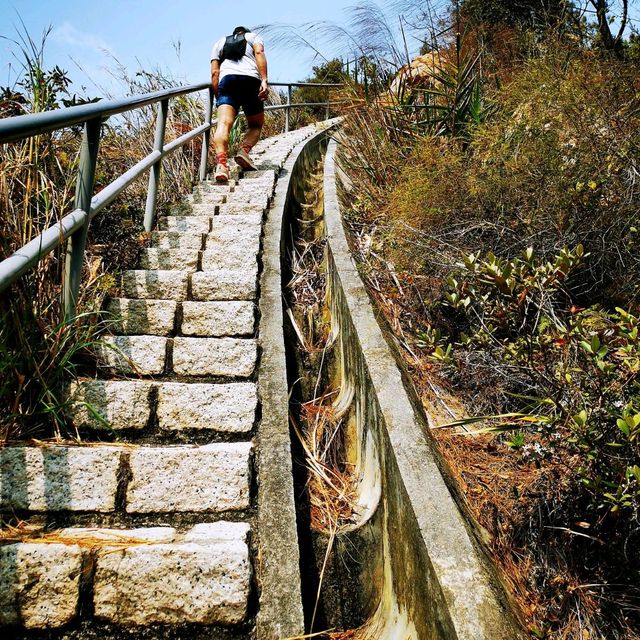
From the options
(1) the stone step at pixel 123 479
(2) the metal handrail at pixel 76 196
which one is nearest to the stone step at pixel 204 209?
(2) the metal handrail at pixel 76 196

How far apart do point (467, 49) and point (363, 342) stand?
3.68 meters

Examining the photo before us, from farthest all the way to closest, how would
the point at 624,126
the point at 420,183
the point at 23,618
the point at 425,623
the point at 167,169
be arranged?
the point at 167,169, the point at 420,183, the point at 624,126, the point at 23,618, the point at 425,623

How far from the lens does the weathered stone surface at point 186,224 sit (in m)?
3.67

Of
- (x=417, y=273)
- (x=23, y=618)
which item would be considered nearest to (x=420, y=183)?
(x=417, y=273)

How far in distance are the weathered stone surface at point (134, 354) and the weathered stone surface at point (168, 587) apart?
95 centimetres

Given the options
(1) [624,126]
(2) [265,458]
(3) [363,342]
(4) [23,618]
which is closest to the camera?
Answer: (4) [23,618]

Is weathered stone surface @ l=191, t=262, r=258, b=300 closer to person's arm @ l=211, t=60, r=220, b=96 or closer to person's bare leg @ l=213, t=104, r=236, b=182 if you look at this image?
person's bare leg @ l=213, t=104, r=236, b=182

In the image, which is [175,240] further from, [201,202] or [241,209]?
[201,202]

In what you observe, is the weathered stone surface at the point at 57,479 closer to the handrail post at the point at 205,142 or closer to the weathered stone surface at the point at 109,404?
the weathered stone surface at the point at 109,404

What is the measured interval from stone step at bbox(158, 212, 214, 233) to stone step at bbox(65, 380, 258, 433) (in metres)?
1.69

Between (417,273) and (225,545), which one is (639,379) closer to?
(225,545)

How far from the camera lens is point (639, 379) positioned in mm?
1588

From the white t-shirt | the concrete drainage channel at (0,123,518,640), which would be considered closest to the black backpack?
the white t-shirt

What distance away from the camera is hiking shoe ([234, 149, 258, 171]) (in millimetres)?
5035
